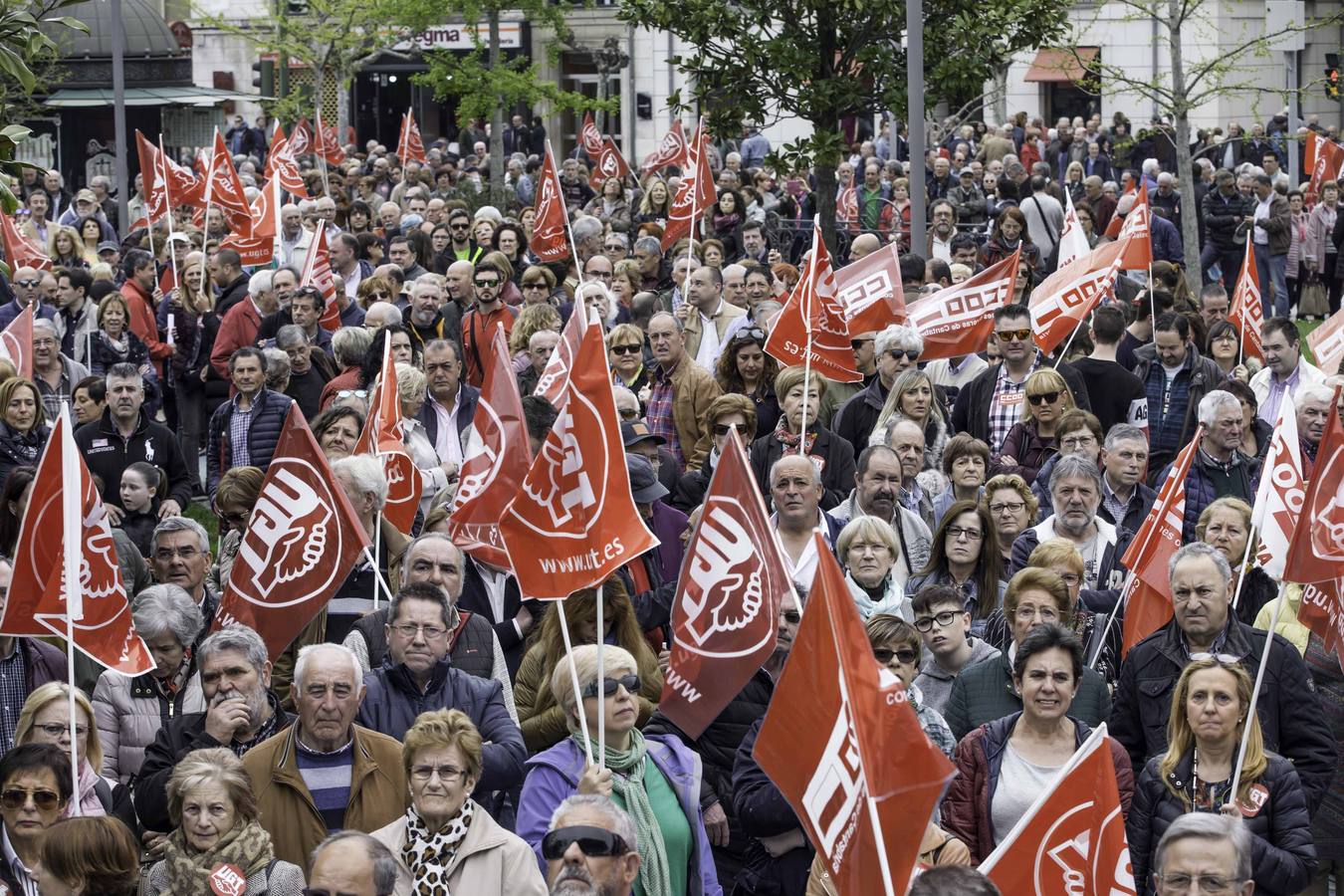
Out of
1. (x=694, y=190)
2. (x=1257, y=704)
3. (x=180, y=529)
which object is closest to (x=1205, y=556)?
(x=1257, y=704)

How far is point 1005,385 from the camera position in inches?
474

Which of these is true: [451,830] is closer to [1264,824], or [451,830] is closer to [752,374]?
[1264,824]

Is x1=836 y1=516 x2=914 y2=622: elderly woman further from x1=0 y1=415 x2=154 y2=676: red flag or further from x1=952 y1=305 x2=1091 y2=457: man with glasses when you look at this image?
x1=952 y1=305 x2=1091 y2=457: man with glasses

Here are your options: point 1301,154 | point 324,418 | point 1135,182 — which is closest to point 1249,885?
point 324,418

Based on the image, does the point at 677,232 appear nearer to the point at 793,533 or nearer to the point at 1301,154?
the point at 793,533

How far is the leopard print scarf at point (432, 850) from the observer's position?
20.6 feet

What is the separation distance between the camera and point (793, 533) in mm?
9188

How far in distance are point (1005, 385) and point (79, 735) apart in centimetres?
633

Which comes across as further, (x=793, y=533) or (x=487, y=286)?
(x=487, y=286)

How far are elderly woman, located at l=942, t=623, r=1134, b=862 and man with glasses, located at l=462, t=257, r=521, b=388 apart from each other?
24.7ft

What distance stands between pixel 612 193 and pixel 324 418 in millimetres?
11909

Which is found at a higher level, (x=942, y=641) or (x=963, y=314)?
(x=963, y=314)

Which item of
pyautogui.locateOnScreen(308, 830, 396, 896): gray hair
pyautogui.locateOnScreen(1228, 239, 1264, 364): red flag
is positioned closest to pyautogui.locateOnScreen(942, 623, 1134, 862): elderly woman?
pyautogui.locateOnScreen(308, 830, 396, 896): gray hair

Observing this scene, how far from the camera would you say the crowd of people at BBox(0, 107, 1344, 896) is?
20.9ft
